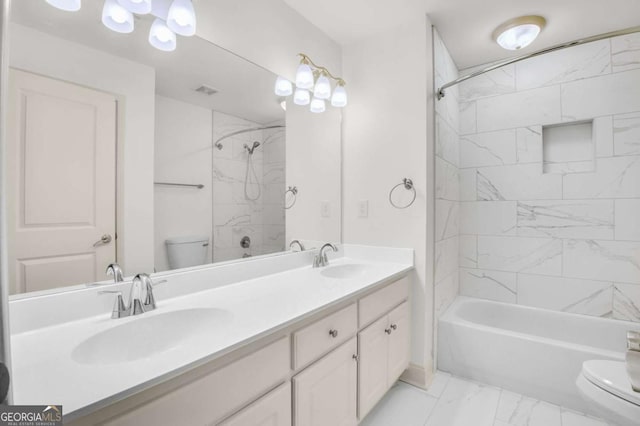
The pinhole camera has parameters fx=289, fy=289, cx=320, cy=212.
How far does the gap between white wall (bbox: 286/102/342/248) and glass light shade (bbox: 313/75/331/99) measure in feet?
0.40

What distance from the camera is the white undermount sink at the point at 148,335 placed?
2.71ft

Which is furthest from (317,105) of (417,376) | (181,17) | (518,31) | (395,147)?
(417,376)

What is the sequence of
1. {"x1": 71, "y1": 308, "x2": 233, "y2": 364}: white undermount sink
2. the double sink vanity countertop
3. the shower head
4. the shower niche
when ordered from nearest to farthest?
the double sink vanity countertop
{"x1": 71, "y1": 308, "x2": 233, "y2": 364}: white undermount sink
the shower head
the shower niche

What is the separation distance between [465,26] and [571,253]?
6.20 ft

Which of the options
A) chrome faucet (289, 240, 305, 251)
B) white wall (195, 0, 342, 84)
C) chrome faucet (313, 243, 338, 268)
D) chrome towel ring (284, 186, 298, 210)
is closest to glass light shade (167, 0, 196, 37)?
white wall (195, 0, 342, 84)

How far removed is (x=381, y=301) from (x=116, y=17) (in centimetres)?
170

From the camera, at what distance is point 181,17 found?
3.88 feet

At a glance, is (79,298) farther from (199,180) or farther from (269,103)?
(269,103)

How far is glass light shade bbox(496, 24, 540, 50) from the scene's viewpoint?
1.98 meters

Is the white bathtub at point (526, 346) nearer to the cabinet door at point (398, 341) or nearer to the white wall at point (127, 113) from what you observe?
the cabinet door at point (398, 341)

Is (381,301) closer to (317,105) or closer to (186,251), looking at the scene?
(186,251)

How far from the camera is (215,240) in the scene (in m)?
1.42

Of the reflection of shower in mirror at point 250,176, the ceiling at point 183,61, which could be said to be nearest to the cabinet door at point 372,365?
the reflection of shower in mirror at point 250,176

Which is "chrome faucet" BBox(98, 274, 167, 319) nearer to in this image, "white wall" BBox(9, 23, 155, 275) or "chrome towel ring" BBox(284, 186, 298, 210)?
"white wall" BBox(9, 23, 155, 275)
